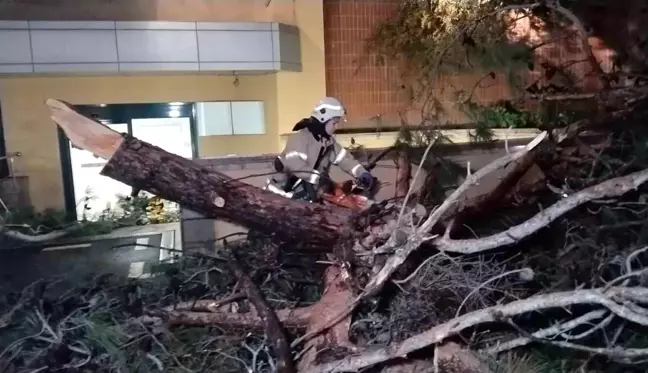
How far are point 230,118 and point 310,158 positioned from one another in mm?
2134

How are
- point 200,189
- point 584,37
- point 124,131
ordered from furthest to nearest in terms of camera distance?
point 124,131 < point 584,37 < point 200,189

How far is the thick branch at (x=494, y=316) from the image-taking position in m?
1.74

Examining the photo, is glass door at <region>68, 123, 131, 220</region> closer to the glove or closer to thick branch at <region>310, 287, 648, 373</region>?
the glove

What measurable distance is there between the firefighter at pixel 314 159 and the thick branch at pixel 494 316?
3.34 ft

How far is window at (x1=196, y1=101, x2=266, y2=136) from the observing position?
15.9 feet

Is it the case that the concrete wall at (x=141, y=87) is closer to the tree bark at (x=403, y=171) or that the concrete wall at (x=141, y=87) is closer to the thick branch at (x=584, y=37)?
the tree bark at (x=403, y=171)

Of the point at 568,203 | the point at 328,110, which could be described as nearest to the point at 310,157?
the point at 328,110

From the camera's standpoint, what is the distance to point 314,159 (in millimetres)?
2941

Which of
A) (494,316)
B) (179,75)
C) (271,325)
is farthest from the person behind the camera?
(179,75)

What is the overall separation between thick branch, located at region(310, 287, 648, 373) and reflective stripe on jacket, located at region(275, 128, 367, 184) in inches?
42.5

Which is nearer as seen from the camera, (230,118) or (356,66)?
(356,66)

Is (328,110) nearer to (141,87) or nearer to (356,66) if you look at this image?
(356,66)

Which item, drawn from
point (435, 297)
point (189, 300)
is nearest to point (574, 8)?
point (435, 297)

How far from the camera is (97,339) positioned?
2.17 metres
